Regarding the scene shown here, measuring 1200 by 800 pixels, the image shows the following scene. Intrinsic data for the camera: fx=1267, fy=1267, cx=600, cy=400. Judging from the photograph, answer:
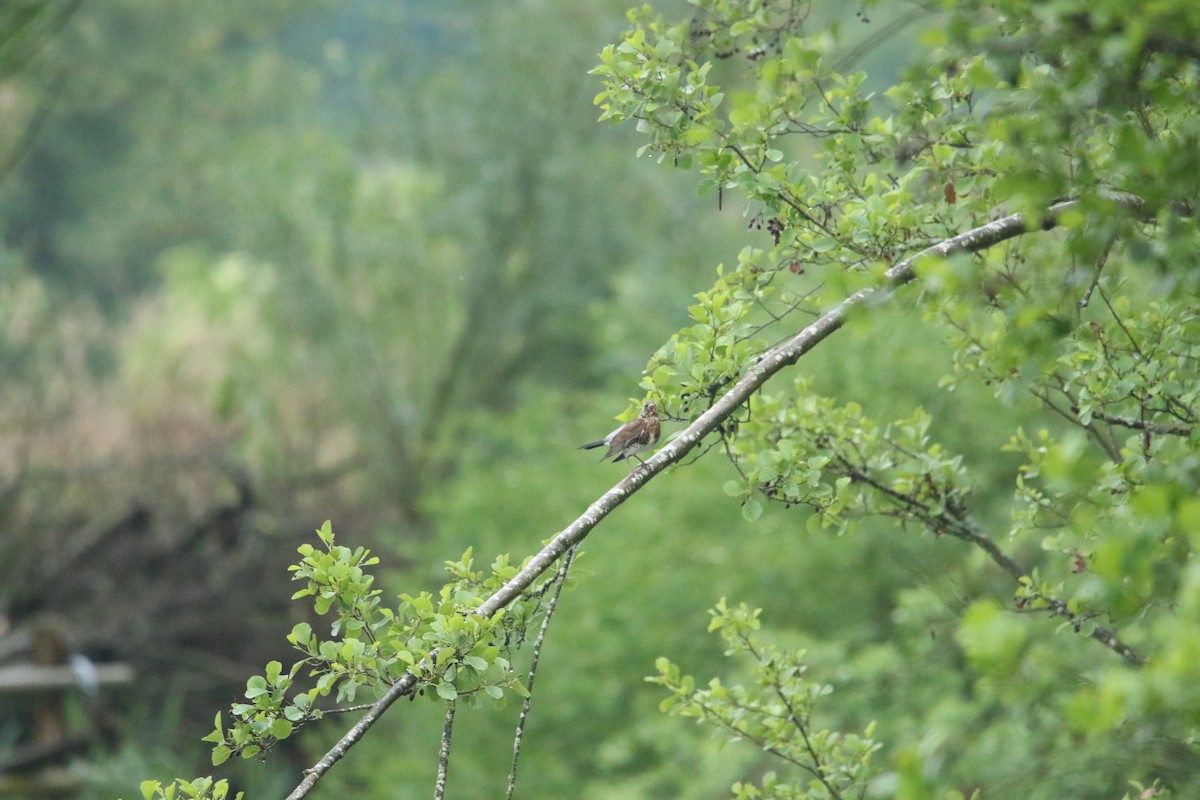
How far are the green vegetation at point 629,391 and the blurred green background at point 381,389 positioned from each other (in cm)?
5

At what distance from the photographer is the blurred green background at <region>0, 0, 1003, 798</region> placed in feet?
22.9

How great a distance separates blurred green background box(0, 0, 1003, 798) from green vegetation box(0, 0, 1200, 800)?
5 cm

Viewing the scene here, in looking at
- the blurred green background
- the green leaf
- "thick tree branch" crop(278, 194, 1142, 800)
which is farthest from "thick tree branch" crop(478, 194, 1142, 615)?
the green leaf

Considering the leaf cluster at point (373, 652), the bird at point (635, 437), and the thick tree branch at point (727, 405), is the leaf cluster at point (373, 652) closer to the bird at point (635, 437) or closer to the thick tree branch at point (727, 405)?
the thick tree branch at point (727, 405)

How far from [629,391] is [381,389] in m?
4.32

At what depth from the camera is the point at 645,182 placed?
1331cm

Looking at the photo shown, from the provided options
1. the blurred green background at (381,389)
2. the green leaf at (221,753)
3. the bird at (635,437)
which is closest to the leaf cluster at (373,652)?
the green leaf at (221,753)

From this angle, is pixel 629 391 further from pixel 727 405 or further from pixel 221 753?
pixel 221 753

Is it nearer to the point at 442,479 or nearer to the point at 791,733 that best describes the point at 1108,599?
the point at 791,733

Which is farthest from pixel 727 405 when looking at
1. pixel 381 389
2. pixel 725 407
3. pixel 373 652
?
pixel 381 389

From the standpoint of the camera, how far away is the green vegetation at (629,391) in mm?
1851

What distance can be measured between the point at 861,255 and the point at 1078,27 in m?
0.80

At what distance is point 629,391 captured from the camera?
9211mm

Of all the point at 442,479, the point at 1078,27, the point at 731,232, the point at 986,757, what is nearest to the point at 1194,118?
the point at 1078,27
